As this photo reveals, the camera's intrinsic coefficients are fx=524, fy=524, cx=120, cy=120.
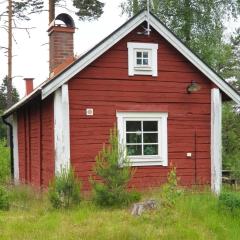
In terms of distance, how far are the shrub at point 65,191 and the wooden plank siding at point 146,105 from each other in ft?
7.03

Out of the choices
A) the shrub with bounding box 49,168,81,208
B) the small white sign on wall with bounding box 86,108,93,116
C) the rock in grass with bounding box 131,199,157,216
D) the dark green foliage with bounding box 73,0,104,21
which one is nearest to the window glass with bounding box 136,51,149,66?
the small white sign on wall with bounding box 86,108,93,116

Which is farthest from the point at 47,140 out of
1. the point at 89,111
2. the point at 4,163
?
the point at 4,163

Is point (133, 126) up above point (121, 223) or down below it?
above

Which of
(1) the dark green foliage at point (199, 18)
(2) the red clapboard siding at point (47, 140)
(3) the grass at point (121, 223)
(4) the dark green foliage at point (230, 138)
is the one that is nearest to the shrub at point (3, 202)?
(3) the grass at point (121, 223)

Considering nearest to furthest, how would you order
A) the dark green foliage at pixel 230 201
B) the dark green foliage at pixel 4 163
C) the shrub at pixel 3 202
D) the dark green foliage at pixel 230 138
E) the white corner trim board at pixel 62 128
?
the dark green foliage at pixel 230 201 → the shrub at pixel 3 202 → the white corner trim board at pixel 62 128 → the dark green foliage at pixel 4 163 → the dark green foliage at pixel 230 138

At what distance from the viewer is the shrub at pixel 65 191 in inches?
396

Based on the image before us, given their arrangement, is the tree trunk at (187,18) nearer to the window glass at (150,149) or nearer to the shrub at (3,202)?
the window glass at (150,149)

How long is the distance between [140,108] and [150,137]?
0.78m

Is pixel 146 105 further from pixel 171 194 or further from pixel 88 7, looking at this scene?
pixel 88 7

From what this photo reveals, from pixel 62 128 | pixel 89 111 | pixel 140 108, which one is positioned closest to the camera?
pixel 62 128

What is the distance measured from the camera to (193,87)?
1330 centimetres

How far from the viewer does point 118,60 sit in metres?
12.9

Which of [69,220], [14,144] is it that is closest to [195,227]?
[69,220]

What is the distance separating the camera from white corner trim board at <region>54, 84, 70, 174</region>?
12.1 metres
